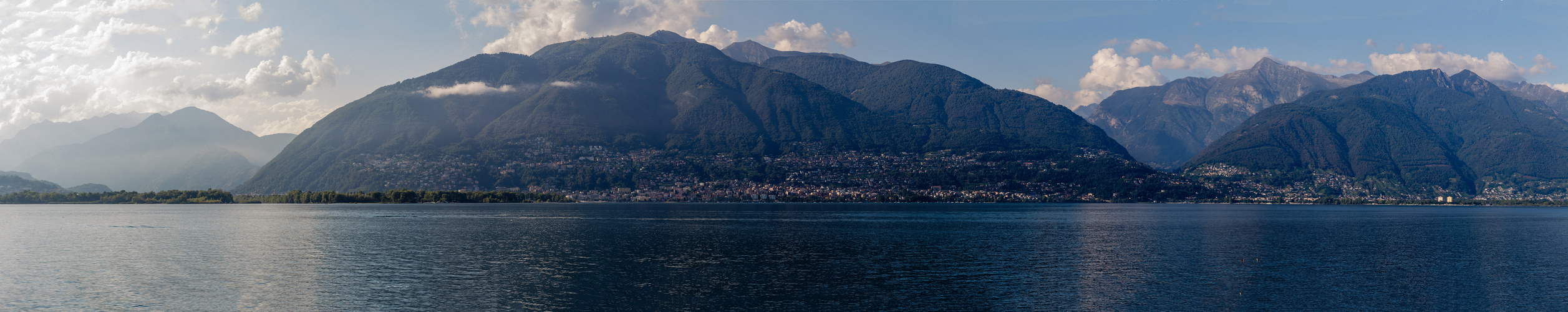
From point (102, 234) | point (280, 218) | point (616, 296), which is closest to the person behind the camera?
point (616, 296)

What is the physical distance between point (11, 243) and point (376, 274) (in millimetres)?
55306

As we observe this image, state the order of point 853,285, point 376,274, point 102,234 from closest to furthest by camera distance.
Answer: point 853,285 < point 376,274 < point 102,234

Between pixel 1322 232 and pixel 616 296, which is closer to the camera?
pixel 616 296

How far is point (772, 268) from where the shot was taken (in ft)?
183

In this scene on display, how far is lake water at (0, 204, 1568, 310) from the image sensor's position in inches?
1647

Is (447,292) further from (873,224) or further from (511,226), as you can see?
Answer: (873,224)

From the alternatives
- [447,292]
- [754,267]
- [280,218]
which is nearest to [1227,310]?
[754,267]

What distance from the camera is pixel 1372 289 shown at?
4738 centimetres

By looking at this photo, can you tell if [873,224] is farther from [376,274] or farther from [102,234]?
[102,234]

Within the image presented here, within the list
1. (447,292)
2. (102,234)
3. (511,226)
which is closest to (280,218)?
(102,234)

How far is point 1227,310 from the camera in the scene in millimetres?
39500

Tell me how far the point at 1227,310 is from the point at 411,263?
5347 cm

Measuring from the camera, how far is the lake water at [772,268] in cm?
4184

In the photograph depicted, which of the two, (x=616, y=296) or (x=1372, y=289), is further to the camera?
(x=1372, y=289)
